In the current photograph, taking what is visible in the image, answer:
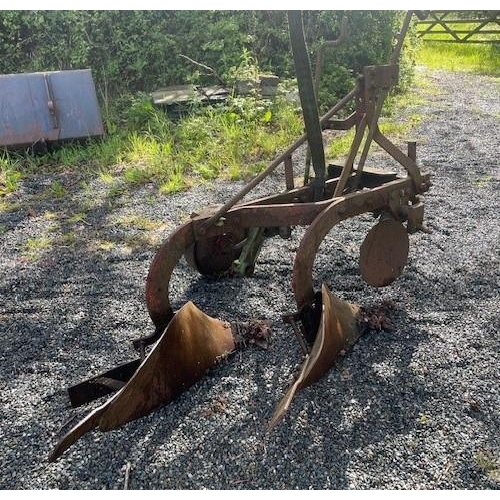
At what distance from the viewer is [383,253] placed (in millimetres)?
2996

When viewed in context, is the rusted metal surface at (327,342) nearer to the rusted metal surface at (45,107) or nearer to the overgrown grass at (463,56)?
the rusted metal surface at (45,107)

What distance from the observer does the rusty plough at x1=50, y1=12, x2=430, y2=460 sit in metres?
2.31

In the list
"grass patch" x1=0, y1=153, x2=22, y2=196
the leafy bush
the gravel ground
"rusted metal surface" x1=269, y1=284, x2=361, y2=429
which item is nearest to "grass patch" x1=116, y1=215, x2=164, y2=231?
the gravel ground

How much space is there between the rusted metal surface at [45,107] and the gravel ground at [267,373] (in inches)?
79.1

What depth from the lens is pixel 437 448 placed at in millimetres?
2105

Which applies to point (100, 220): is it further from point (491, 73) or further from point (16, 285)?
point (491, 73)

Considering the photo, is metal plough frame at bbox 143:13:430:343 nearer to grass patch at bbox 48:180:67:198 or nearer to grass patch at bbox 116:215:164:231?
grass patch at bbox 116:215:164:231

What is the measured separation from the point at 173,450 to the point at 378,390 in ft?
3.06

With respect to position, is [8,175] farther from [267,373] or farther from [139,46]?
[267,373]

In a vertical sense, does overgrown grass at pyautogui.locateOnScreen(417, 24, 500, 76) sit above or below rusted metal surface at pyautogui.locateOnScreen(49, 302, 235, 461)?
above

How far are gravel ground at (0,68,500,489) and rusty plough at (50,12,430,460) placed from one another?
137mm

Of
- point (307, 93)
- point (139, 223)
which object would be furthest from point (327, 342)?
point (139, 223)

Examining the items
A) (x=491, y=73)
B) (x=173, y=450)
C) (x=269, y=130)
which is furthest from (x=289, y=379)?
(x=491, y=73)

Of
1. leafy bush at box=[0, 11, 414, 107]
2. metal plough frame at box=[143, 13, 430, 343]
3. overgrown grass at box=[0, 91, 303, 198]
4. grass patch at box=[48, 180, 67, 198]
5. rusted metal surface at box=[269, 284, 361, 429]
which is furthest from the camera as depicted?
leafy bush at box=[0, 11, 414, 107]
